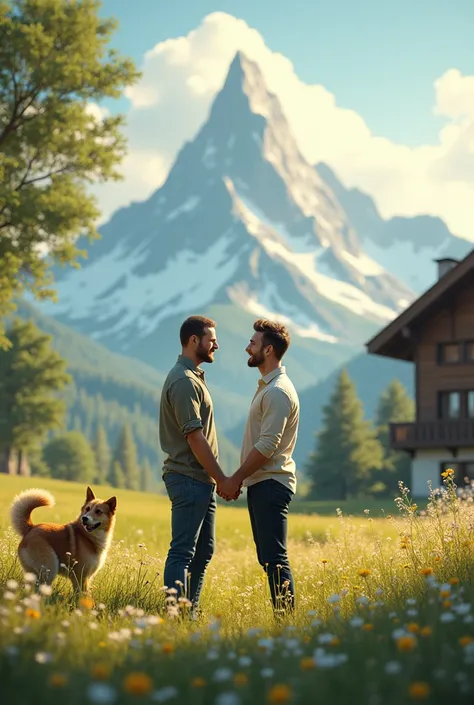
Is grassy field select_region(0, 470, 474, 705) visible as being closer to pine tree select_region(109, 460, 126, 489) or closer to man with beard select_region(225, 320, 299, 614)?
man with beard select_region(225, 320, 299, 614)

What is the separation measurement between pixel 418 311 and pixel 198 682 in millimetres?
35999

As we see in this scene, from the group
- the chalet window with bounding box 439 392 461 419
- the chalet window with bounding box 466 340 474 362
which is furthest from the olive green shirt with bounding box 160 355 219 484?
the chalet window with bounding box 439 392 461 419

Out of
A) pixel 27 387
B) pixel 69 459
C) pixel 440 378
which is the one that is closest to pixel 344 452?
pixel 27 387

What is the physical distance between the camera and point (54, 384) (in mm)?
58875

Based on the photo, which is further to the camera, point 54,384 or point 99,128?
point 54,384

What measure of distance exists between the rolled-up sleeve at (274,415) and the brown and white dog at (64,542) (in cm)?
149

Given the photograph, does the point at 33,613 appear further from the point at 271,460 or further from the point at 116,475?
the point at 116,475

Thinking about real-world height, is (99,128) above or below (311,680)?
above

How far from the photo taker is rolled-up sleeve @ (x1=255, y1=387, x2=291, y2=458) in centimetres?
742

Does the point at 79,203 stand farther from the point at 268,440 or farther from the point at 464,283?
the point at 464,283

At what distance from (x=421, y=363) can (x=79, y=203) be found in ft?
72.8

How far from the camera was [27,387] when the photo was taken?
59.6 metres

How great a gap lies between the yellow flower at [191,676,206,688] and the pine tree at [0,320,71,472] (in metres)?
55.7

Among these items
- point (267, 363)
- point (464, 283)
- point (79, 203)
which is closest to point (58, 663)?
point (267, 363)
